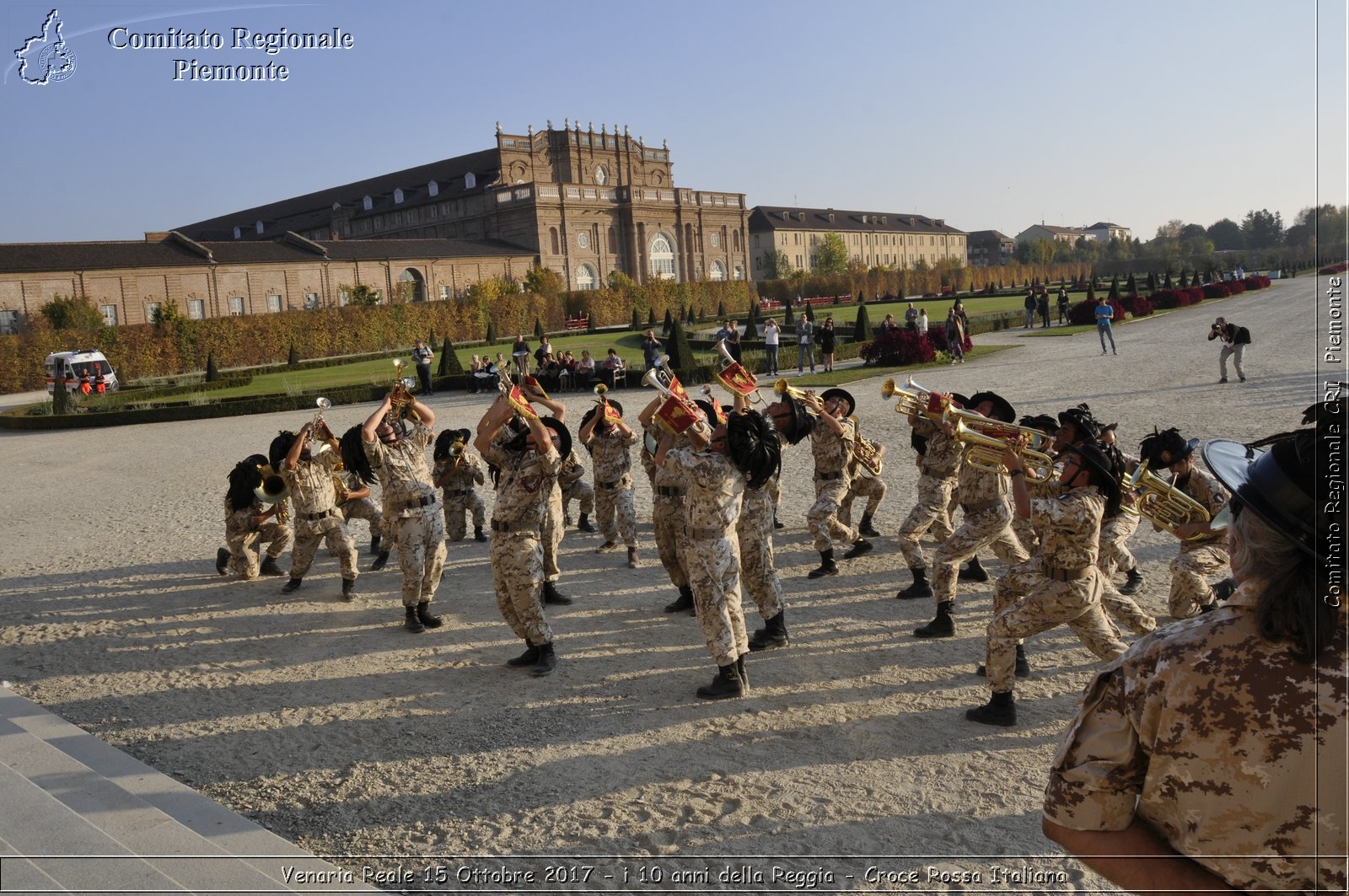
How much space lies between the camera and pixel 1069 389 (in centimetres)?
2012

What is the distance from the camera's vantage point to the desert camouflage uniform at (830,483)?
29.7ft

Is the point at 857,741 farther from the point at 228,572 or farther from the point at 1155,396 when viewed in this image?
the point at 1155,396

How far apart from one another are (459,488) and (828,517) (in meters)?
4.55

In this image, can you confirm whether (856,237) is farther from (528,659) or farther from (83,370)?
(528,659)

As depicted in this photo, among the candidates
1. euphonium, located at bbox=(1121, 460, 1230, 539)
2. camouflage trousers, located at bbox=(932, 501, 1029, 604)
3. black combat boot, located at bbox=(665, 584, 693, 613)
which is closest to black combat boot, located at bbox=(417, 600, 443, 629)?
black combat boot, located at bbox=(665, 584, 693, 613)

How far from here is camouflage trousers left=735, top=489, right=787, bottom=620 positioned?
7234mm

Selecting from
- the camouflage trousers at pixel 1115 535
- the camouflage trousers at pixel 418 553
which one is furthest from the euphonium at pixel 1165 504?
the camouflage trousers at pixel 418 553

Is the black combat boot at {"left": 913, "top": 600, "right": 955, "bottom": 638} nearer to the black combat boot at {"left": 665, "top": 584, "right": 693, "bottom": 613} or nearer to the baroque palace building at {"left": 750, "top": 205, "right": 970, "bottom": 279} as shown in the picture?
the black combat boot at {"left": 665, "top": 584, "right": 693, "bottom": 613}

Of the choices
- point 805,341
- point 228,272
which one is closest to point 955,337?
point 805,341

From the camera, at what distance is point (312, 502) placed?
9.20 m

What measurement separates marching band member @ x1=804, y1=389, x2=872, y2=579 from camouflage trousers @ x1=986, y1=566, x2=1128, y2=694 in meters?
3.45

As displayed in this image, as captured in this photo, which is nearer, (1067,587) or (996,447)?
(1067,587)

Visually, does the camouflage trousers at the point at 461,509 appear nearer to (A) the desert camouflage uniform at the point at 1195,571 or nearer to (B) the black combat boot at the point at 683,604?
(B) the black combat boot at the point at 683,604

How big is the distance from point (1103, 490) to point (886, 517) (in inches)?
220
